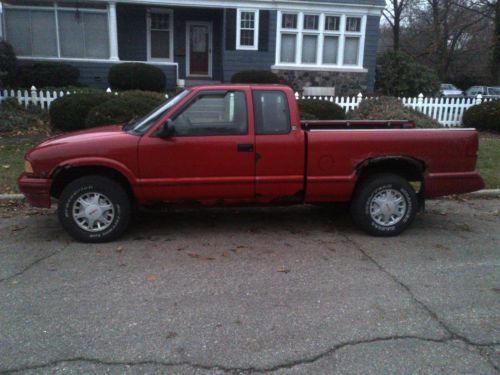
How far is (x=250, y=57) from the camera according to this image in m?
18.4

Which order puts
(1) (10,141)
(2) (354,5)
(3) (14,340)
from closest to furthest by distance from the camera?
(3) (14,340), (1) (10,141), (2) (354,5)

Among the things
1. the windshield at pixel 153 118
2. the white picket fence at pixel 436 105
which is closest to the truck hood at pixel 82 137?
the windshield at pixel 153 118

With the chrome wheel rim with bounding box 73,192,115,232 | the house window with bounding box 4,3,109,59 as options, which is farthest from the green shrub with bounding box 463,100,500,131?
the house window with bounding box 4,3,109,59

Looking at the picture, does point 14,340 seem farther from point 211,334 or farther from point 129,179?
point 129,179

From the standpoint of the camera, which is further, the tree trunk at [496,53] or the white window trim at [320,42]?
the tree trunk at [496,53]

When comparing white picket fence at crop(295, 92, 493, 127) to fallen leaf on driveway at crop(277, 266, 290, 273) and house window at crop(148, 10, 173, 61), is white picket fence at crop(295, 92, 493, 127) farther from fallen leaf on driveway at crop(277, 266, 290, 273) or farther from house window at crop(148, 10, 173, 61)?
fallen leaf on driveway at crop(277, 266, 290, 273)

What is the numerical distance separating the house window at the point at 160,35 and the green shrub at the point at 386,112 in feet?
28.2

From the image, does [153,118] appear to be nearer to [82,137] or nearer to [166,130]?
[166,130]

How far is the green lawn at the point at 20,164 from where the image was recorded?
773 centimetres

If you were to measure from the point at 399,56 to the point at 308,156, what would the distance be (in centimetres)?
1560

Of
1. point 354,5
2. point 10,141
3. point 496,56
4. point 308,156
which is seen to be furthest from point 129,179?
point 496,56

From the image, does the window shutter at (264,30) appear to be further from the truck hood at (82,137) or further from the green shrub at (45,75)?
the truck hood at (82,137)

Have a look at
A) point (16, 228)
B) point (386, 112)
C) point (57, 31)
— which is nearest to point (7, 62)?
point (57, 31)

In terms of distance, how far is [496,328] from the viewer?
145 inches
